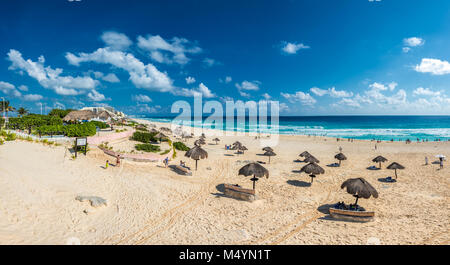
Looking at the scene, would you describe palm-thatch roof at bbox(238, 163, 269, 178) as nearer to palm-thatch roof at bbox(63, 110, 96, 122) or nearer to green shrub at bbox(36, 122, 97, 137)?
green shrub at bbox(36, 122, 97, 137)

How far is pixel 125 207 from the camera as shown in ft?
31.3

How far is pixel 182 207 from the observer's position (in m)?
10.0

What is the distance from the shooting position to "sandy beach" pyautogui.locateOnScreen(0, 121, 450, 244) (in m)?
7.43

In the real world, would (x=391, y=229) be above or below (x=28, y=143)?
below

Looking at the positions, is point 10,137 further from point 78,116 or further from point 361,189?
point 361,189

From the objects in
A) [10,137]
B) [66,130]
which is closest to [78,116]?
[66,130]

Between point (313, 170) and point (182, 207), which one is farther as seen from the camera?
point (313, 170)

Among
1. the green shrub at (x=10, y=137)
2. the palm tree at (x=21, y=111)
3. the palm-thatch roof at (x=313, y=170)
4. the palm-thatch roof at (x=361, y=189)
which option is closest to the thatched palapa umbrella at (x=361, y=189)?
the palm-thatch roof at (x=361, y=189)

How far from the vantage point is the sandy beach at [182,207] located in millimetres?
7426

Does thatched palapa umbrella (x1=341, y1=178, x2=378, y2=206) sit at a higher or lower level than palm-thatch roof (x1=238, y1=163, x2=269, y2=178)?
lower

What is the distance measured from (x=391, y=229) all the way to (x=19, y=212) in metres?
14.7

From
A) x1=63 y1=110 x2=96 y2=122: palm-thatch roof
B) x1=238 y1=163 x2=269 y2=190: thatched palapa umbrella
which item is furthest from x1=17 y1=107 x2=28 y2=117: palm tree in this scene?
x1=238 y1=163 x2=269 y2=190: thatched palapa umbrella
